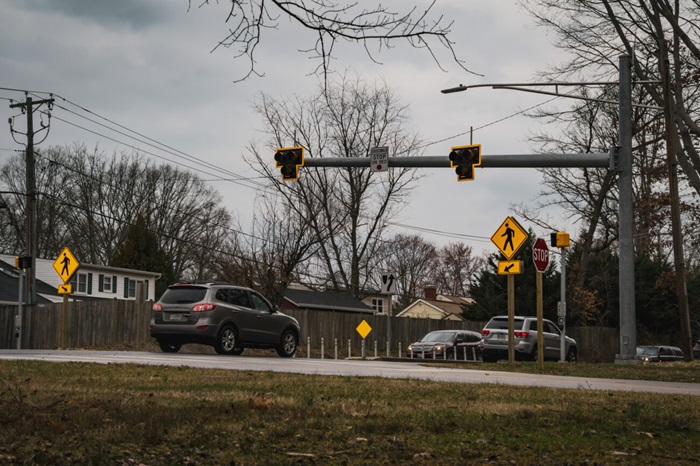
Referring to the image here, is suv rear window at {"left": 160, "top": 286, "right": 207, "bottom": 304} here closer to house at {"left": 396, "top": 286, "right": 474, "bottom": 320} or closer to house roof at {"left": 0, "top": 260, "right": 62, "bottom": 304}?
house roof at {"left": 0, "top": 260, "right": 62, "bottom": 304}

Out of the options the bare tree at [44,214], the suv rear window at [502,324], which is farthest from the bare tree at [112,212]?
the suv rear window at [502,324]

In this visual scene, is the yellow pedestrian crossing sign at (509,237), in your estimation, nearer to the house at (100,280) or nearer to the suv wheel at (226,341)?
the suv wheel at (226,341)

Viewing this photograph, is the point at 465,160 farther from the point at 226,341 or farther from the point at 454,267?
the point at 454,267

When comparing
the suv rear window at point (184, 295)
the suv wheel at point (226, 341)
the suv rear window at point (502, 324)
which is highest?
the suv rear window at point (184, 295)

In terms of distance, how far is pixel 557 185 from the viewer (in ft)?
160

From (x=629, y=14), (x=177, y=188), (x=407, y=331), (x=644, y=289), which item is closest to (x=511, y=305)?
(x=629, y=14)

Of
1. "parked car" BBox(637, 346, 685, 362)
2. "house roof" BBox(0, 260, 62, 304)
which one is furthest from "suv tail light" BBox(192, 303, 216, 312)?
Result: "house roof" BBox(0, 260, 62, 304)

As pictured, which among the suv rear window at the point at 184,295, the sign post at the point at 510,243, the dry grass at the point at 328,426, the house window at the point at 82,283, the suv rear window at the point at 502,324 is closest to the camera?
the dry grass at the point at 328,426

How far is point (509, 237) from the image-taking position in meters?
17.8

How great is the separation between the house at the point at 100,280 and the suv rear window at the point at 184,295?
116ft

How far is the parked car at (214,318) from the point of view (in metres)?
23.0

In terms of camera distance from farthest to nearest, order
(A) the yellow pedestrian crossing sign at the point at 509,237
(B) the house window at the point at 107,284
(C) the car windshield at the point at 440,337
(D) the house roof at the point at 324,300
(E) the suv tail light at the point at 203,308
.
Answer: (D) the house roof at the point at 324,300 → (B) the house window at the point at 107,284 → (C) the car windshield at the point at 440,337 → (E) the suv tail light at the point at 203,308 → (A) the yellow pedestrian crossing sign at the point at 509,237

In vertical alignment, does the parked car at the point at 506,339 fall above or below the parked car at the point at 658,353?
above

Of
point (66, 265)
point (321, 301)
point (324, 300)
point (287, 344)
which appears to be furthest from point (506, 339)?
point (324, 300)
